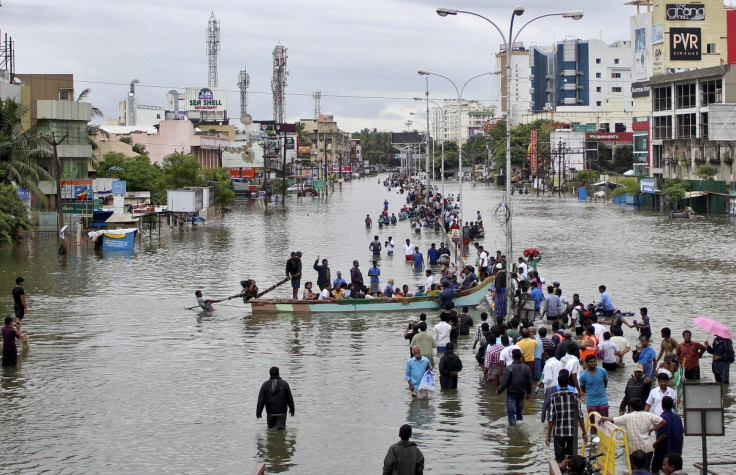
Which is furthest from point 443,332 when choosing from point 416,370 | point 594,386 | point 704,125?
point 704,125

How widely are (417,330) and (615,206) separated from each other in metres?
66.8

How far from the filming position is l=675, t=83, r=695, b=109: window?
3012 inches

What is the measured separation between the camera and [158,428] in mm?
14555

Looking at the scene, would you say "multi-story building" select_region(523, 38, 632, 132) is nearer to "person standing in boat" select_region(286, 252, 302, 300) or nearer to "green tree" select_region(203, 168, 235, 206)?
"green tree" select_region(203, 168, 235, 206)

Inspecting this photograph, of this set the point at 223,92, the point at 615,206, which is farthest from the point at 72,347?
the point at 223,92

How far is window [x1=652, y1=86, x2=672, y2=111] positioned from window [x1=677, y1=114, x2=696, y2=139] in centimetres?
208

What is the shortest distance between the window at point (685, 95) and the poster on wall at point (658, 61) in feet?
78.8

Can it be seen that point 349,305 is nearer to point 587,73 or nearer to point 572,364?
point 572,364

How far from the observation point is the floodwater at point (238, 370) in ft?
43.2

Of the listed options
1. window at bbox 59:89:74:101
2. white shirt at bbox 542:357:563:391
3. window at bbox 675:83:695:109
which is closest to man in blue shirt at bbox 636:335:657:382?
white shirt at bbox 542:357:563:391

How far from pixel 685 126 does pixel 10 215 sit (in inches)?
2183

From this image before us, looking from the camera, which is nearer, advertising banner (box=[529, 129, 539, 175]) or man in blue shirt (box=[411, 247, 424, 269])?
man in blue shirt (box=[411, 247, 424, 269])

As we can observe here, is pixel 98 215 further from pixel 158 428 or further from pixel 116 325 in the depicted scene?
pixel 158 428

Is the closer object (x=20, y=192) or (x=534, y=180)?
(x=20, y=192)
